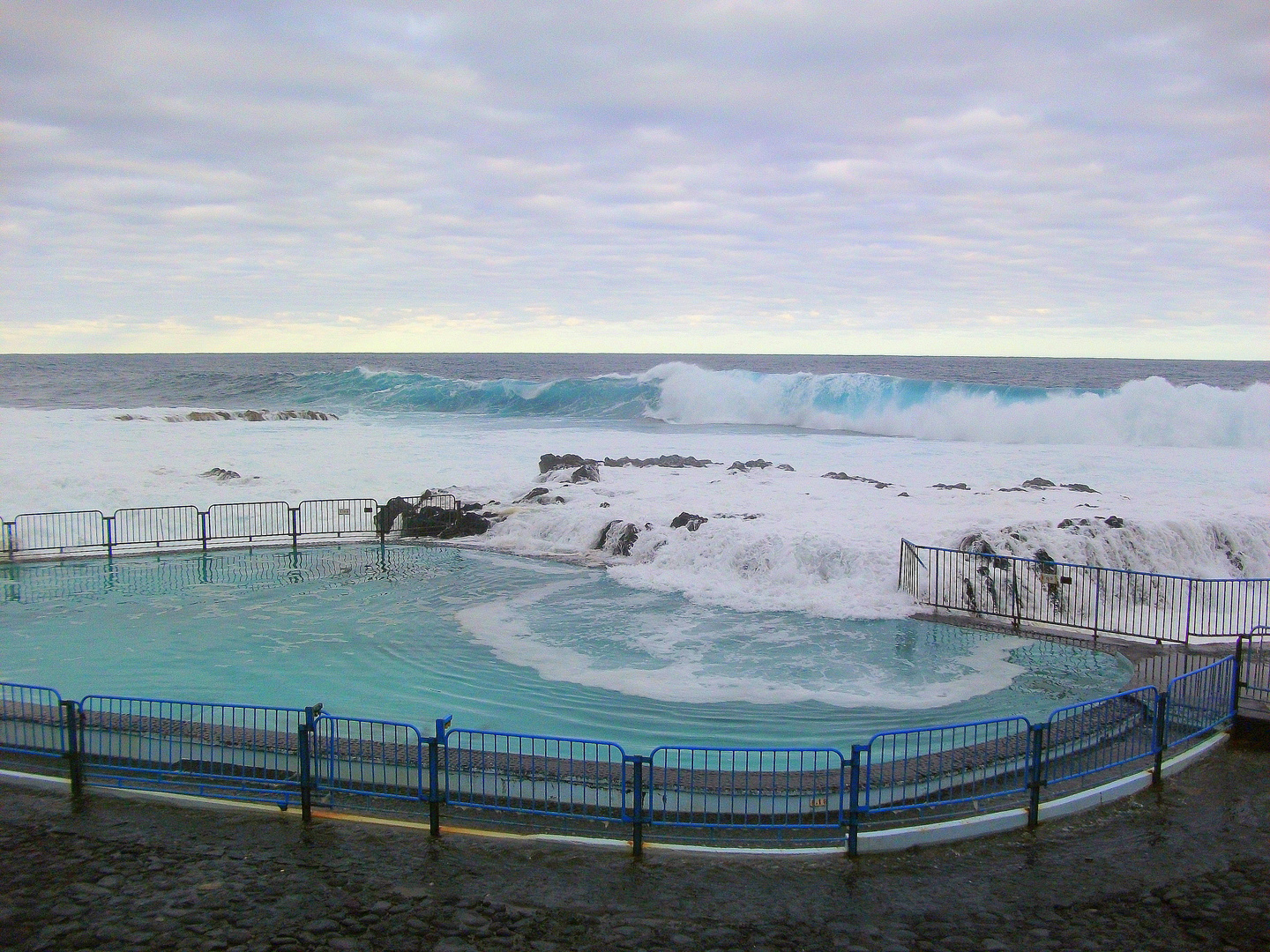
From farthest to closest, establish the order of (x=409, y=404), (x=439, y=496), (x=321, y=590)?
1. (x=409, y=404)
2. (x=439, y=496)
3. (x=321, y=590)

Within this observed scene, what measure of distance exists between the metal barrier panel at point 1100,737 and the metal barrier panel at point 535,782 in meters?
4.20

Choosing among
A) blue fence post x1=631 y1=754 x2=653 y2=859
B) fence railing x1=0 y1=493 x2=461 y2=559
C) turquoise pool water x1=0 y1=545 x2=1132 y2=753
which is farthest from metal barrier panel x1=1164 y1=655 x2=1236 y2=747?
fence railing x1=0 y1=493 x2=461 y2=559

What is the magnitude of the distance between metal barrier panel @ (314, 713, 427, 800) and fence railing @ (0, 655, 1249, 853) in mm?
25

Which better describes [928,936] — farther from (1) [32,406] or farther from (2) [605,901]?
(1) [32,406]

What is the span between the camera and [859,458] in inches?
1809

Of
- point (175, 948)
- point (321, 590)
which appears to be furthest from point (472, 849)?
point (321, 590)

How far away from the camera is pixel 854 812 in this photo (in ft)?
25.6

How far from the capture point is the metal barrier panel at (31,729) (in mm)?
9523

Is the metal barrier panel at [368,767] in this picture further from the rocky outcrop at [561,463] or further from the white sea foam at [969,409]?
the white sea foam at [969,409]

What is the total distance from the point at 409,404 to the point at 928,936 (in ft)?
268

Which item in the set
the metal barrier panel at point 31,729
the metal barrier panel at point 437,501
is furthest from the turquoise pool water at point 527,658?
the metal barrier panel at point 437,501

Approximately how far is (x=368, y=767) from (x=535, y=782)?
177 cm

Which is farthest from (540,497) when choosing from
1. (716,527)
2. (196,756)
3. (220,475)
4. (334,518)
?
(196,756)

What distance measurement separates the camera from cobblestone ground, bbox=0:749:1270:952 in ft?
21.0
